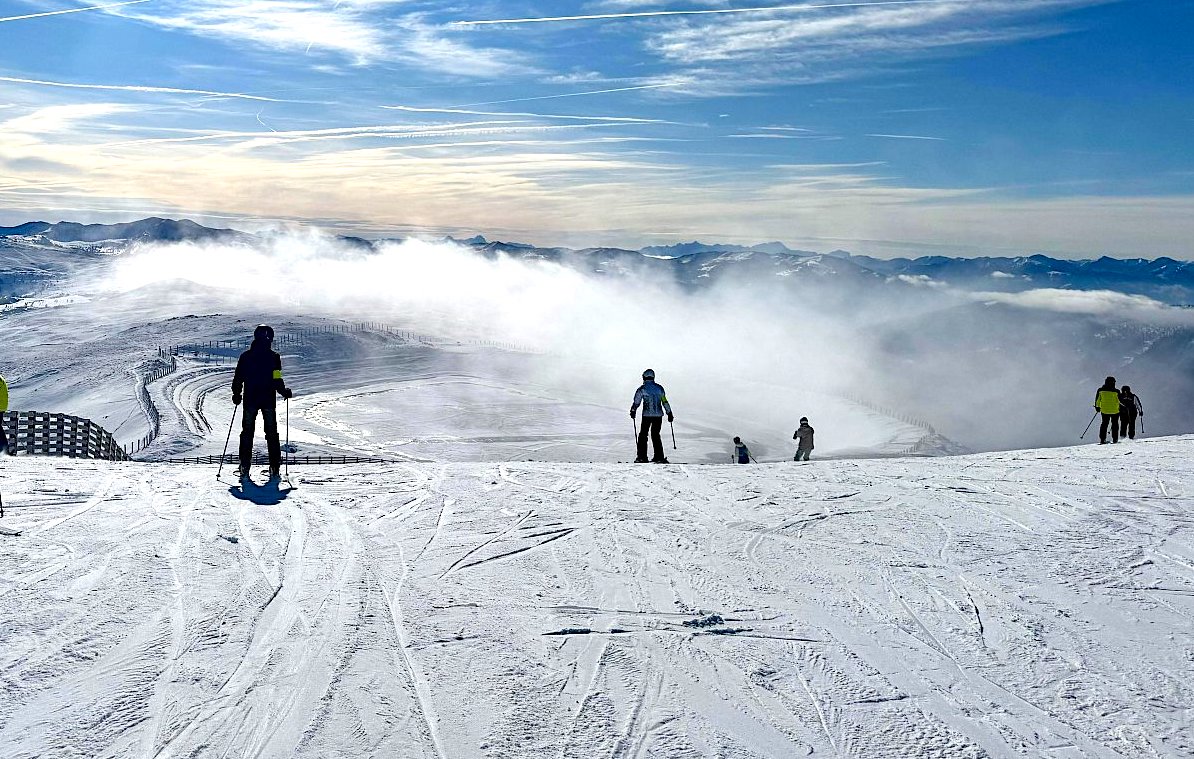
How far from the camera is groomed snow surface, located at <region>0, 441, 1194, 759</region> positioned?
4.49 meters

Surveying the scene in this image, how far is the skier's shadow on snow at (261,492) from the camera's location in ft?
34.4

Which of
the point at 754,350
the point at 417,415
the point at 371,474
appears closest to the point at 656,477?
the point at 371,474

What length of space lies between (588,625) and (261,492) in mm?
6549

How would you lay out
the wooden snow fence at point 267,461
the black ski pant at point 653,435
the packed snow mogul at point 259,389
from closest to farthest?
the packed snow mogul at point 259,389
the wooden snow fence at point 267,461
the black ski pant at point 653,435

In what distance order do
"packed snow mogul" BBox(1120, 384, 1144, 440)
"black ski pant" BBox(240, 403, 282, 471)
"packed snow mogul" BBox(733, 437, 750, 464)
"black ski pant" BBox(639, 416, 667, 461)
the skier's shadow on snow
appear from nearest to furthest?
the skier's shadow on snow < "black ski pant" BBox(240, 403, 282, 471) < "black ski pant" BBox(639, 416, 667, 461) < "packed snow mogul" BBox(733, 437, 750, 464) < "packed snow mogul" BBox(1120, 384, 1144, 440)

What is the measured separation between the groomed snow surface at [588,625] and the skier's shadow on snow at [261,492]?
5.3 inches

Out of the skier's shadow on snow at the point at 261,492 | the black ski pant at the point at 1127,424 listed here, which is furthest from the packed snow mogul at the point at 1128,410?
the skier's shadow on snow at the point at 261,492

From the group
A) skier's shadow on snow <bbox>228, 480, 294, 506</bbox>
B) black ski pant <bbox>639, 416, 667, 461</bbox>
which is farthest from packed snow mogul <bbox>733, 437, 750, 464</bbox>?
skier's shadow on snow <bbox>228, 480, 294, 506</bbox>

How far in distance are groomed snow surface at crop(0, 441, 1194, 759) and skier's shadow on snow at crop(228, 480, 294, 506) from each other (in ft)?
0.44

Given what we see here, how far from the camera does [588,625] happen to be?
6148 millimetres

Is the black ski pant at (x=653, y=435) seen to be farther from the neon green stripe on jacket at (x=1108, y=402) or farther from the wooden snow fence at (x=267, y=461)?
the neon green stripe on jacket at (x=1108, y=402)

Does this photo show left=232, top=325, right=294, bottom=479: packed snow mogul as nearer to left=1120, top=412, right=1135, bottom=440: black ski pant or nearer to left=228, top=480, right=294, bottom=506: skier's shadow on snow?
left=228, top=480, right=294, bottom=506: skier's shadow on snow

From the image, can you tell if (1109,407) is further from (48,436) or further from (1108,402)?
(48,436)

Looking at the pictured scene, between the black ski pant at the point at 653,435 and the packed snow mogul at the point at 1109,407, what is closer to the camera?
the black ski pant at the point at 653,435
